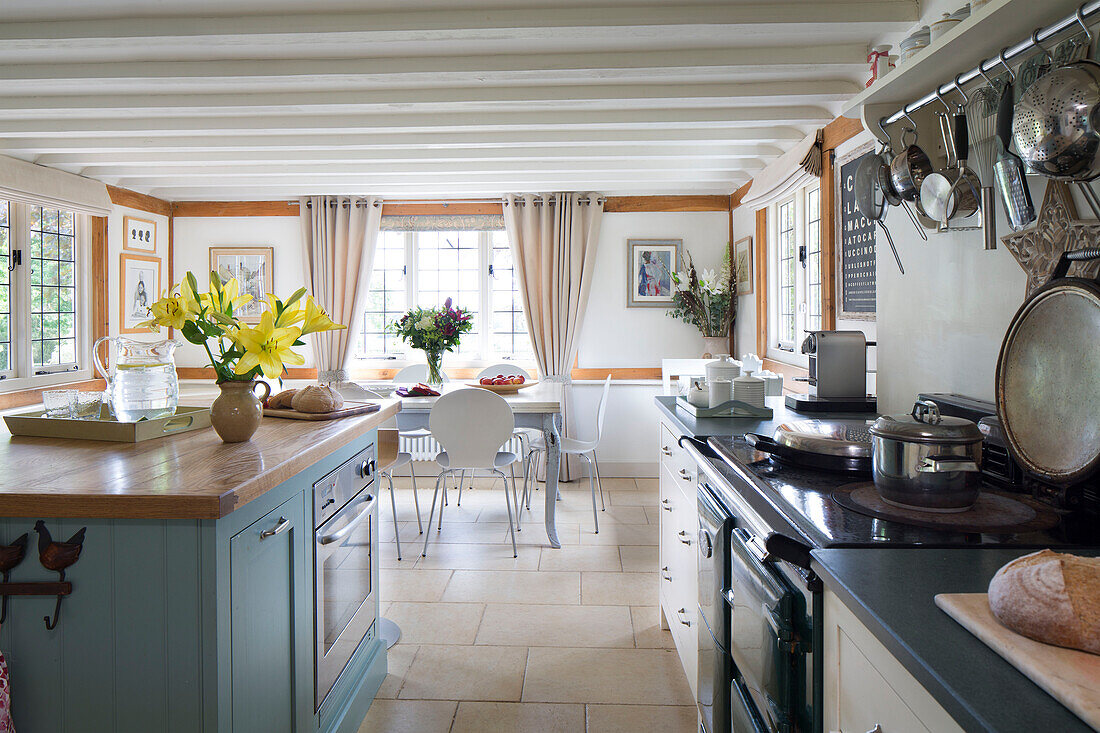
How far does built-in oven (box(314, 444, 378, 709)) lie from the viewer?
1917mm

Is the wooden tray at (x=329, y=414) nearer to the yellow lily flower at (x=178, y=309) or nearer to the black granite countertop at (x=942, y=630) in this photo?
the yellow lily flower at (x=178, y=309)

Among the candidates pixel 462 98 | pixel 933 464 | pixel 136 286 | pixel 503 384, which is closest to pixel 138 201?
pixel 136 286

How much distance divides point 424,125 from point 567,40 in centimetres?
123

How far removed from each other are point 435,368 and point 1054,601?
4.19m

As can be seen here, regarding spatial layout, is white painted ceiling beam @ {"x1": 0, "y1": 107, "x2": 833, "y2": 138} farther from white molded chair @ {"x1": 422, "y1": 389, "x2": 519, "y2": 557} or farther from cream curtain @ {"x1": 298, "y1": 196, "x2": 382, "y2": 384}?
cream curtain @ {"x1": 298, "y1": 196, "x2": 382, "y2": 384}

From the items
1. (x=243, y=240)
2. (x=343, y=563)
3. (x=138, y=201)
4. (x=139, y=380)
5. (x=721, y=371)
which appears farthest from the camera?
(x=243, y=240)

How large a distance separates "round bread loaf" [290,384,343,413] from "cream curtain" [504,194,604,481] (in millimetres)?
3796

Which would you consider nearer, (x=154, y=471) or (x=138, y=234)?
(x=154, y=471)

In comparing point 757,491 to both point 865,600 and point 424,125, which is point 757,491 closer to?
point 865,600

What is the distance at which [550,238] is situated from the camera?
19.8 feet

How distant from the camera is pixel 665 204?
6.16 metres

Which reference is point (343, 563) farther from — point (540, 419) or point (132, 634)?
point (540, 419)

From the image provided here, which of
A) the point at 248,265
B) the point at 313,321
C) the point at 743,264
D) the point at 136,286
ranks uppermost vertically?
the point at 248,265

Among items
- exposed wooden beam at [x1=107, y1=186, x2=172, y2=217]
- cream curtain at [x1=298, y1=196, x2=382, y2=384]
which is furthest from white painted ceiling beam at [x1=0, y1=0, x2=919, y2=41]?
cream curtain at [x1=298, y1=196, x2=382, y2=384]
